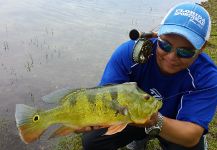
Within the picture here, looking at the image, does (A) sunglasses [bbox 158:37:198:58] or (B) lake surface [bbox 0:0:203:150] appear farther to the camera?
(B) lake surface [bbox 0:0:203:150]

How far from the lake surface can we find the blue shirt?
2595 mm

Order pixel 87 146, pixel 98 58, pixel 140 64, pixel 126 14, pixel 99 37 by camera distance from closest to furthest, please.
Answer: pixel 140 64 < pixel 87 146 < pixel 98 58 < pixel 99 37 < pixel 126 14

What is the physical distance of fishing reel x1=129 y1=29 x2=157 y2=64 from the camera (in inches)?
164

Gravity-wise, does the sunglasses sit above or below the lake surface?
above

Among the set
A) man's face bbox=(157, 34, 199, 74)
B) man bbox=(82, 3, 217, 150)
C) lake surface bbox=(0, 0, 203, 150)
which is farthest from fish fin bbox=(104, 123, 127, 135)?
lake surface bbox=(0, 0, 203, 150)

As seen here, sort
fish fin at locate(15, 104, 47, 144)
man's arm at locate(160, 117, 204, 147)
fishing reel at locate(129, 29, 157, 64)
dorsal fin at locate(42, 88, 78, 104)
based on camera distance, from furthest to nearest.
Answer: fishing reel at locate(129, 29, 157, 64) → man's arm at locate(160, 117, 204, 147) → dorsal fin at locate(42, 88, 78, 104) → fish fin at locate(15, 104, 47, 144)

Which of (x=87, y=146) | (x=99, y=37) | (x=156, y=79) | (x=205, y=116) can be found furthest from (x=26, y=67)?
(x=205, y=116)

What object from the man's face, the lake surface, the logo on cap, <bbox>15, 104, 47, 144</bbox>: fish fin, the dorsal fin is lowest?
the lake surface

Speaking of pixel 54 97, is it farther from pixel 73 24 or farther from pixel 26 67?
pixel 73 24

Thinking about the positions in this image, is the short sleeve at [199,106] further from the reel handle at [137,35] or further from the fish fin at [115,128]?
the fish fin at [115,128]

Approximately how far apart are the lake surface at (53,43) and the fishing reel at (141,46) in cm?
296

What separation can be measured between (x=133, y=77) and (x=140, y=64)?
0.77ft

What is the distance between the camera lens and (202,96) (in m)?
4.32

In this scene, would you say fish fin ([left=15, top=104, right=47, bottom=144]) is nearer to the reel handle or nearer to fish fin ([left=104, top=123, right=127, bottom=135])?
fish fin ([left=104, top=123, right=127, bottom=135])
